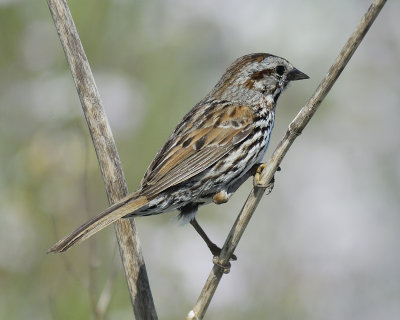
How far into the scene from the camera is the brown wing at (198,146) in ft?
10.3

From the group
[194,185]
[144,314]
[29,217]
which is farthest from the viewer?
[29,217]

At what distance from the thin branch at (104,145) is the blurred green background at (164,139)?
27cm

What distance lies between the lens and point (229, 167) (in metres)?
3.23

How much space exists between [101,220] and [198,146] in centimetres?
75

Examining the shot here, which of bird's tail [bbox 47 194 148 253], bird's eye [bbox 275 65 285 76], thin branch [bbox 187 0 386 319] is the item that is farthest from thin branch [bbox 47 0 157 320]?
bird's eye [bbox 275 65 285 76]

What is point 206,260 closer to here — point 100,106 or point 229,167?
point 229,167

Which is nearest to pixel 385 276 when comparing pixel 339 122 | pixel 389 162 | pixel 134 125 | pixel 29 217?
pixel 389 162

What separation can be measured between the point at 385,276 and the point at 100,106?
2.64 metres

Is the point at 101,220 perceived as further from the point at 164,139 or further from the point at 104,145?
the point at 164,139

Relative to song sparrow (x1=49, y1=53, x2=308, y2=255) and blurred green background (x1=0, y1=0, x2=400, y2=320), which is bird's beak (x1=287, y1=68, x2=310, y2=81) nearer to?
song sparrow (x1=49, y1=53, x2=308, y2=255)

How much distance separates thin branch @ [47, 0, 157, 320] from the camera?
2680 millimetres

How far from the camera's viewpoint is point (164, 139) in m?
4.81

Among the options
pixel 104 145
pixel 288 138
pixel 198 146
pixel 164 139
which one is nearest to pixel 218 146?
pixel 198 146

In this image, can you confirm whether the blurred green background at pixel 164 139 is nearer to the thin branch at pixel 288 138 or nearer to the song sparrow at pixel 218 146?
the song sparrow at pixel 218 146
